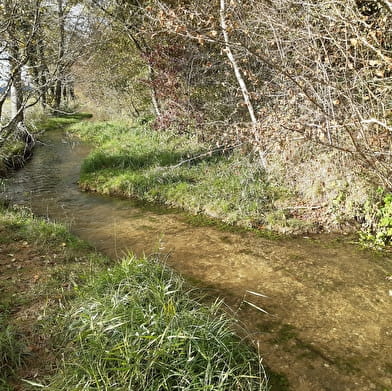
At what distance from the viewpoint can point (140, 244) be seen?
6090 mm

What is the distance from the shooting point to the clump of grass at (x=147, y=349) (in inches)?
106

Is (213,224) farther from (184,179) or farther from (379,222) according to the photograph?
(379,222)

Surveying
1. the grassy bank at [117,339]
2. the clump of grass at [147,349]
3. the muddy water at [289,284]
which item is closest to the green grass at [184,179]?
the muddy water at [289,284]

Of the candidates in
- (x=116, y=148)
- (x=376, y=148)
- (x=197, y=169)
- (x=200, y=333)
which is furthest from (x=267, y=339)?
(x=116, y=148)

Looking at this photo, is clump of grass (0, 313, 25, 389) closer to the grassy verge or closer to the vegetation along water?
the vegetation along water

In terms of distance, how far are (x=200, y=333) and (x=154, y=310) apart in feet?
1.78

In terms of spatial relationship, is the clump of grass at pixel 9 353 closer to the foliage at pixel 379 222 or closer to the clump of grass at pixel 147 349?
the clump of grass at pixel 147 349

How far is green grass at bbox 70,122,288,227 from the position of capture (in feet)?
23.6

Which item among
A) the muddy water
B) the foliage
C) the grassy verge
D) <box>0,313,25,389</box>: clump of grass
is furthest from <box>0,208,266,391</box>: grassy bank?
the foliage

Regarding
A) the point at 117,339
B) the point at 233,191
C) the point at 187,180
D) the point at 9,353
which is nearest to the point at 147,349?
the point at 117,339

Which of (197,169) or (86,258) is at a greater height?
(197,169)

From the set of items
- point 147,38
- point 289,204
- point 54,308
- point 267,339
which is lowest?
point 267,339

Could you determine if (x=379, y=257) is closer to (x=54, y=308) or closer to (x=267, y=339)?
(x=267, y=339)

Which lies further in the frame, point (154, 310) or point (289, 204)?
point (289, 204)
